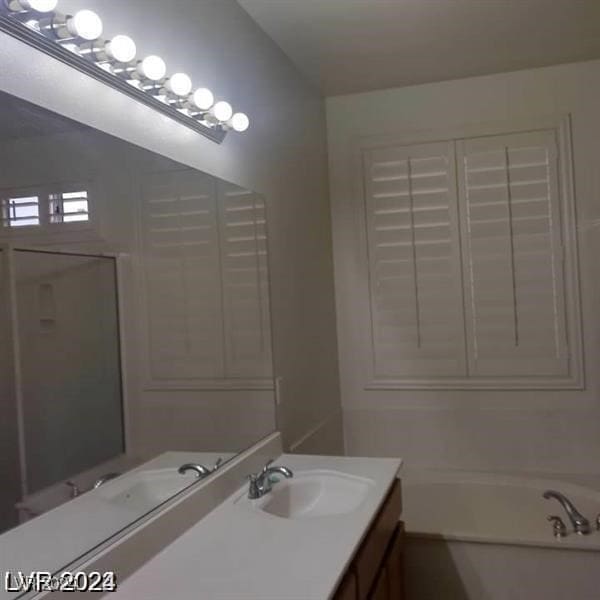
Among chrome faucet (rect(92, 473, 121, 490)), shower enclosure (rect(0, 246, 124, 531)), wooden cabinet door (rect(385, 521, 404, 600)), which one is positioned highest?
shower enclosure (rect(0, 246, 124, 531))

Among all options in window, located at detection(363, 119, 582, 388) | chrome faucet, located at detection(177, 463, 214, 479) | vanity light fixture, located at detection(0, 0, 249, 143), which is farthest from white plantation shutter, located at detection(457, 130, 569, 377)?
chrome faucet, located at detection(177, 463, 214, 479)

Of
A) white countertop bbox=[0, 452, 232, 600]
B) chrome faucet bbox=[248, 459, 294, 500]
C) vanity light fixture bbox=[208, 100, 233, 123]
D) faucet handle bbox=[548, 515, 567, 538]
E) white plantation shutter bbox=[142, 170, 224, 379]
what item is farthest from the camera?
faucet handle bbox=[548, 515, 567, 538]

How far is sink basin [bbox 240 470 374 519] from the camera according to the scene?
182 centimetres

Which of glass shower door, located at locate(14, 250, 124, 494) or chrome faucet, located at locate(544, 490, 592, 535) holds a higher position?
glass shower door, located at locate(14, 250, 124, 494)

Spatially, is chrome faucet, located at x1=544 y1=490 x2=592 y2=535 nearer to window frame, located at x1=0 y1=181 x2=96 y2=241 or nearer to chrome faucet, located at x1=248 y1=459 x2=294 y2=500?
chrome faucet, located at x1=248 y1=459 x2=294 y2=500

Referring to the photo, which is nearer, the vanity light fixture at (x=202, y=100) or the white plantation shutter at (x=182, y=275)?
the white plantation shutter at (x=182, y=275)

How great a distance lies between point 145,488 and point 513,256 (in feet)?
7.65

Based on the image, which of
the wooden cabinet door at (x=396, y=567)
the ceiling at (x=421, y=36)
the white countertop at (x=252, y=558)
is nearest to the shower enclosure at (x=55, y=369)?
the white countertop at (x=252, y=558)

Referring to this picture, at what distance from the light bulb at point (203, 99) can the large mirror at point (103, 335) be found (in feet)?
0.65

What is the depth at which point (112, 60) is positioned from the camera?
137 centimetres

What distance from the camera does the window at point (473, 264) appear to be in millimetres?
3031

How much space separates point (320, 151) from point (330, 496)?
77.3 inches

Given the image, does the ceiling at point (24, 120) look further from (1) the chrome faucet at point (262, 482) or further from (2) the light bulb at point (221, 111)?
(1) the chrome faucet at point (262, 482)

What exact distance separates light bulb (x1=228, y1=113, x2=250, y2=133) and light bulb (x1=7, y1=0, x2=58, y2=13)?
2.82ft
